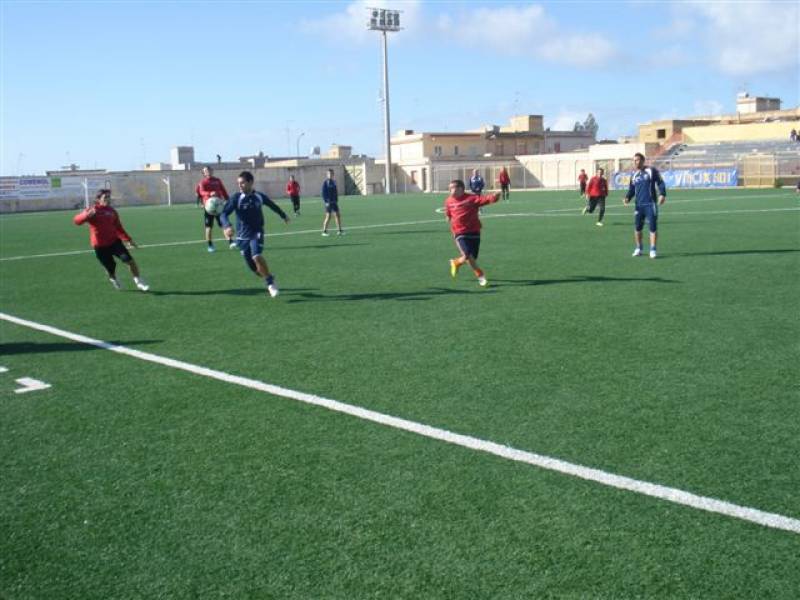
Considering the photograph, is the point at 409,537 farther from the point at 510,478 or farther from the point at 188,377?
the point at 188,377

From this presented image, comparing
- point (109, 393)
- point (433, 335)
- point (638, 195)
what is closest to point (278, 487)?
point (109, 393)

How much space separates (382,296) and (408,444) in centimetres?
660

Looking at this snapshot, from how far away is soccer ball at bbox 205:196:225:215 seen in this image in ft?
62.5

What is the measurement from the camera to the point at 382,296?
12.0m

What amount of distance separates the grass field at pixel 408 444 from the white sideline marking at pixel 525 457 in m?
0.05

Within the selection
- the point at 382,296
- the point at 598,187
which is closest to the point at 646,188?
the point at 382,296

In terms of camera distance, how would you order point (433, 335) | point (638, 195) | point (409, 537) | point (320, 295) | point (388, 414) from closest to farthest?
point (409, 537)
point (388, 414)
point (433, 335)
point (320, 295)
point (638, 195)

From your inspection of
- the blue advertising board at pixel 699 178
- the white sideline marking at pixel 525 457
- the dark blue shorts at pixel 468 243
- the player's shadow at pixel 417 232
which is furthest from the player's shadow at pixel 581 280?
the blue advertising board at pixel 699 178

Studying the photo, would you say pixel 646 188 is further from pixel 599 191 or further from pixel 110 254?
pixel 599 191

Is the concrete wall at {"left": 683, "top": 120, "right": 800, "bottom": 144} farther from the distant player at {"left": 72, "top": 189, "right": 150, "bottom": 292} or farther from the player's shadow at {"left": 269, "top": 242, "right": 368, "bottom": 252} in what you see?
the distant player at {"left": 72, "top": 189, "right": 150, "bottom": 292}

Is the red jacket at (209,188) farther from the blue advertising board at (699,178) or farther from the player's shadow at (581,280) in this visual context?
the blue advertising board at (699,178)

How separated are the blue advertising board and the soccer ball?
37.4m

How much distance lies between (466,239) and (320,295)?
8.23ft

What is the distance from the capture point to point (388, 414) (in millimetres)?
6129
